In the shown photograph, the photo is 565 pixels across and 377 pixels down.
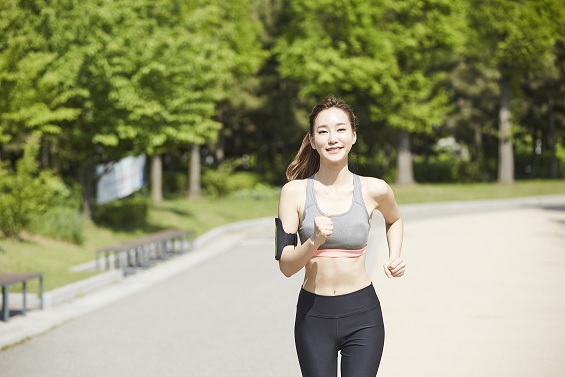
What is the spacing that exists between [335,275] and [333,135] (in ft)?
2.14

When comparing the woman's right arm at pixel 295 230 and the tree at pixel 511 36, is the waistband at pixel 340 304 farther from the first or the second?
the tree at pixel 511 36

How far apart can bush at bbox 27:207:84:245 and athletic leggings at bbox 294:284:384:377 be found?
16139mm

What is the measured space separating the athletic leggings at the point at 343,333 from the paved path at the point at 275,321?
3.54 m

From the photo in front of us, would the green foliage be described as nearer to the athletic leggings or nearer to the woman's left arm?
the woman's left arm

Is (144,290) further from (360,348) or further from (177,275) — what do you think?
(360,348)

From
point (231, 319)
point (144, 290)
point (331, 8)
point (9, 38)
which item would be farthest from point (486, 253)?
point (331, 8)

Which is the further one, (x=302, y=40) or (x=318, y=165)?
(x=302, y=40)

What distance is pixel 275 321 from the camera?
34.8 ft

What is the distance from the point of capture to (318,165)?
173 inches

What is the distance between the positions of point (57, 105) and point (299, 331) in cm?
1865

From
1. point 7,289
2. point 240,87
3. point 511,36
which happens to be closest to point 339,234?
point 7,289

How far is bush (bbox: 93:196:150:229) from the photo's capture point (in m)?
24.3

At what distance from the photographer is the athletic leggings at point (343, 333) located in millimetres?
4117

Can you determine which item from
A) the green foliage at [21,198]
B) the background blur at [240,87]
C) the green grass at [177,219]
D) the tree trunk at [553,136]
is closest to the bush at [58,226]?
the background blur at [240,87]
